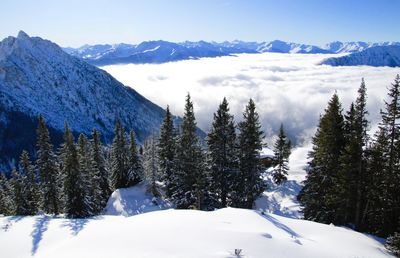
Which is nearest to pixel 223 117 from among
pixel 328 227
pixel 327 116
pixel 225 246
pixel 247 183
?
pixel 247 183

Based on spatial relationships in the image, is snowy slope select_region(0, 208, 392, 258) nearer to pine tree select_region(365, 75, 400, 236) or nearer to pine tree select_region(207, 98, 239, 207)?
pine tree select_region(365, 75, 400, 236)

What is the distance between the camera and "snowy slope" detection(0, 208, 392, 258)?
14.6 m

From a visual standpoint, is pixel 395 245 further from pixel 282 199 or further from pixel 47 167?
pixel 47 167

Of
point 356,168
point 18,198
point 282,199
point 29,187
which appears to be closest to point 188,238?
point 356,168

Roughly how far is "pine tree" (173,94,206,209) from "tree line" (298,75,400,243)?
12261 millimetres

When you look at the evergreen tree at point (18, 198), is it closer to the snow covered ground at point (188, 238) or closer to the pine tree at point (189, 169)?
the snow covered ground at point (188, 238)

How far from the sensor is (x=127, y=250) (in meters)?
14.5

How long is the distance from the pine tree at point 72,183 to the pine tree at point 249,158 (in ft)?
63.3

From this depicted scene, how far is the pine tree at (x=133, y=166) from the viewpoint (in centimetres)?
5518

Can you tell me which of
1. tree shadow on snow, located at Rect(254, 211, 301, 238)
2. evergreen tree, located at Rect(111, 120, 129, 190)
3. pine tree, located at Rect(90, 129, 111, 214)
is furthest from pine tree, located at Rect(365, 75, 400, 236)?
evergreen tree, located at Rect(111, 120, 129, 190)

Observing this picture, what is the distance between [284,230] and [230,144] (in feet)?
61.1

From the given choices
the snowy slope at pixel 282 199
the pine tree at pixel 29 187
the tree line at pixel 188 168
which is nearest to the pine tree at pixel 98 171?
the tree line at pixel 188 168

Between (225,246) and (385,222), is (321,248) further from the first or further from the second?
(385,222)

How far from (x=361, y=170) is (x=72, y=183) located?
31713 millimetres
